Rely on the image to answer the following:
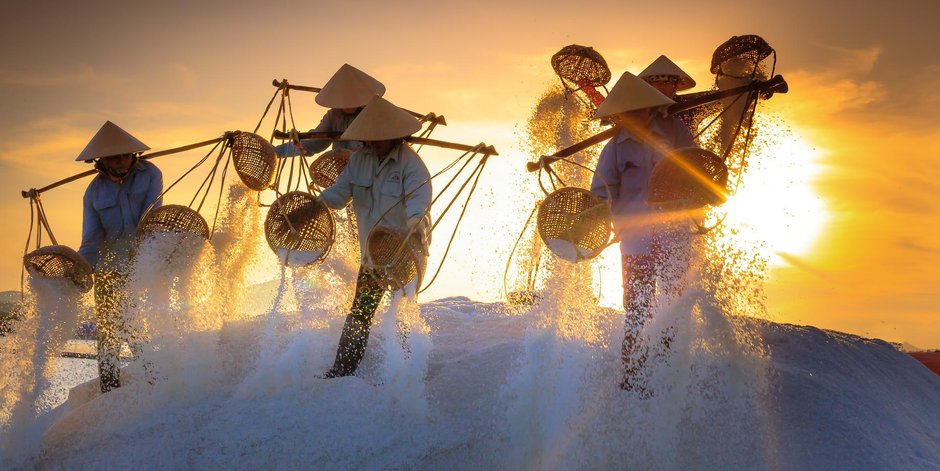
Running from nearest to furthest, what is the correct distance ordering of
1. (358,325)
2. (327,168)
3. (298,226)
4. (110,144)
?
(358,325)
(298,226)
(110,144)
(327,168)

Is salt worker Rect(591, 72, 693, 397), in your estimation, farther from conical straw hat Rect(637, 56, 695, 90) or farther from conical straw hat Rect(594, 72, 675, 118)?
conical straw hat Rect(637, 56, 695, 90)

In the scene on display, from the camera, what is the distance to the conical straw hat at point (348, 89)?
21.8 ft

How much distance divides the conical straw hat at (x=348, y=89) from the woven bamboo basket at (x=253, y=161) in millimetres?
790

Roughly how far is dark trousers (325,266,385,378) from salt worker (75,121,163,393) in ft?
5.02

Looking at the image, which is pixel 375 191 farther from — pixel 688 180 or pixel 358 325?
pixel 688 180

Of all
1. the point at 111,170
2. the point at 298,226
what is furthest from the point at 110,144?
the point at 298,226

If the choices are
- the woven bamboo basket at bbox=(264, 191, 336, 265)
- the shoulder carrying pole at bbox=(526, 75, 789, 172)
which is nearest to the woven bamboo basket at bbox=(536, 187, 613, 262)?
the shoulder carrying pole at bbox=(526, 75, 789, 172)

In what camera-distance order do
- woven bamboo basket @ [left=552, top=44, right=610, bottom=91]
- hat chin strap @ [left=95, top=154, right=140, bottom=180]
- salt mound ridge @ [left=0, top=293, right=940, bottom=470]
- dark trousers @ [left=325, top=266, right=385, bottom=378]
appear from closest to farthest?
salt mound ridge @ [left=0, top=293, right=940, bottom=470], dark trousers @ [left=325, top=266, right=385, bottom=378], hat chin strap @ [left=95, top=154, right=140, bottom=180], woven bamboo basket @ [left=552, top=44, right=610, bottom=91]

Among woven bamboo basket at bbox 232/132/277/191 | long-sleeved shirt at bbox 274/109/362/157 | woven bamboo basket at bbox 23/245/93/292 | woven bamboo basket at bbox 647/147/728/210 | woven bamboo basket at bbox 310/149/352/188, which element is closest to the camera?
woven bamboo basket at bbox 647/147/728/210

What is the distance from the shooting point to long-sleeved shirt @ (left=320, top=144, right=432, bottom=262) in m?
5.10

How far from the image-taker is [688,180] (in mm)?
4441

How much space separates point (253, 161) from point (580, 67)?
256 cm

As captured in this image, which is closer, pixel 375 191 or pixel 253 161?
pixel 375 191

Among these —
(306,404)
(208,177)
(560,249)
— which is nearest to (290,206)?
(208,177)
